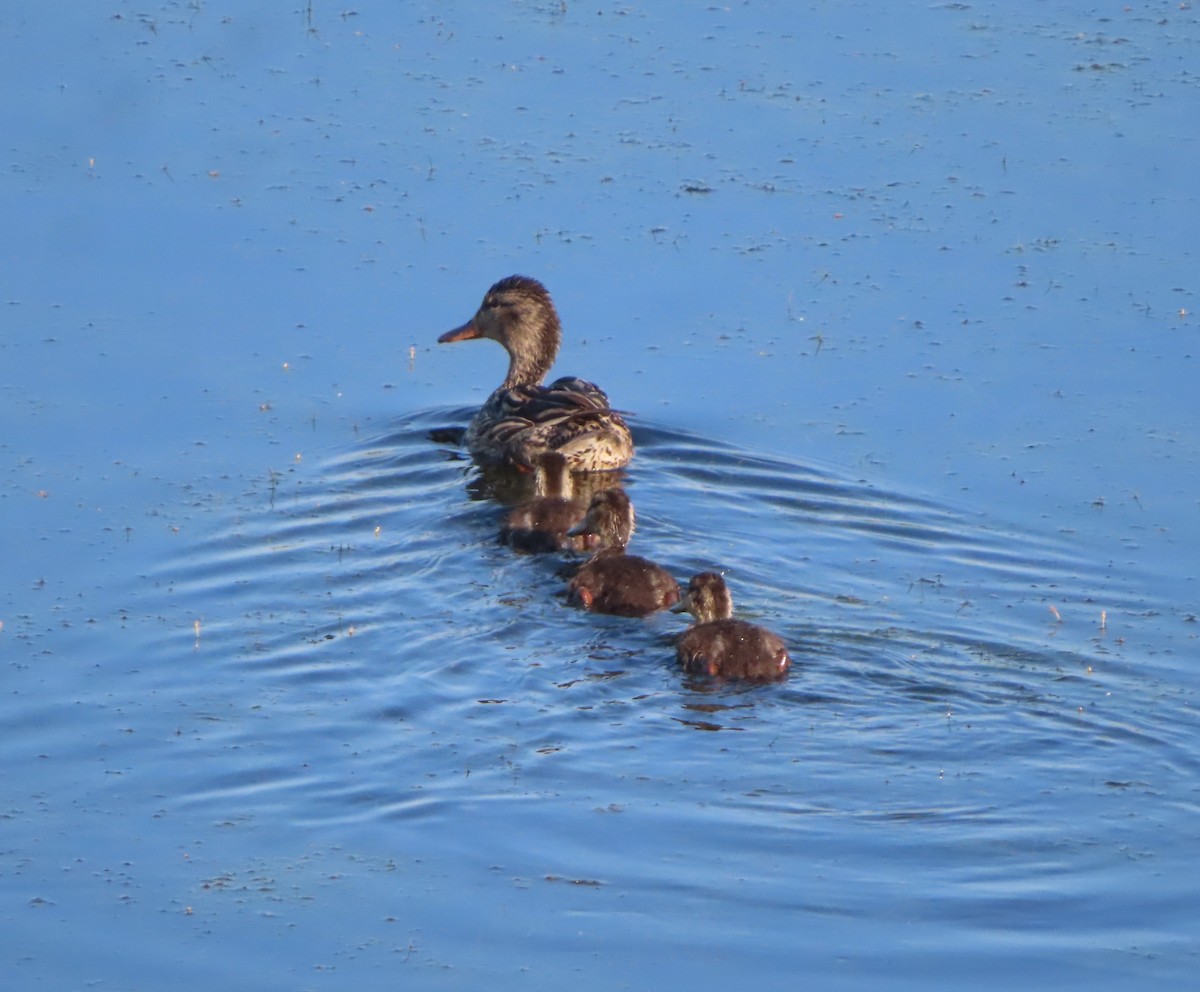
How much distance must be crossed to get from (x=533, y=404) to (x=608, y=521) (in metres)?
1.89

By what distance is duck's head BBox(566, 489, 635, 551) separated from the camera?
10.2 m

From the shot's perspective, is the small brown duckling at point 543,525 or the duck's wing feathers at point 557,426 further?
the duck's wing feathers at point 557,426

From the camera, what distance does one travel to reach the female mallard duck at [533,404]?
1152cm

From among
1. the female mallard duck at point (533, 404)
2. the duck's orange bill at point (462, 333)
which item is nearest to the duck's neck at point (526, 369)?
the female mallard duck at point (533, 404)

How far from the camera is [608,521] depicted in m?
10.2

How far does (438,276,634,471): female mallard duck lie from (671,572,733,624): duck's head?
7.80 feet

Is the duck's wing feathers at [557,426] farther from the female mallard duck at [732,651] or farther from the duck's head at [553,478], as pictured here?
the female mallard duck at [732,651]

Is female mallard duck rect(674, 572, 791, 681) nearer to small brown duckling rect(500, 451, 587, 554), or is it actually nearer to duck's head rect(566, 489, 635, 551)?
duck's head rect(566, 489, 635, 551)

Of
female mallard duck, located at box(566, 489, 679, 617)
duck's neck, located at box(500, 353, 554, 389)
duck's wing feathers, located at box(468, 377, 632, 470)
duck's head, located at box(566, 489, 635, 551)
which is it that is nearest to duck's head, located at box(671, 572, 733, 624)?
female mallard duck, located at box(566, 489, 679, 617)

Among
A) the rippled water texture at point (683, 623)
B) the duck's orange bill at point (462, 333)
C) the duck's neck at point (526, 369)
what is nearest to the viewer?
the rippled water texture at point (683, 623)

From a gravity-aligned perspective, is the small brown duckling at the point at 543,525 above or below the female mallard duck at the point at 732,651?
above

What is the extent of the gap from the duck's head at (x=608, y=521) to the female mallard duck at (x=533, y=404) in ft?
4.01

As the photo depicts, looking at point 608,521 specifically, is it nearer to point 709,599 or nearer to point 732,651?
point 709,599

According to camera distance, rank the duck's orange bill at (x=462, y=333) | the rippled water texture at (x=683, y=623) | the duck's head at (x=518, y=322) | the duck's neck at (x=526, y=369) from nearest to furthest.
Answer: the rippled water texture at (x=683, y=623) < the duck's head at (x=518, y=322) < the duck's orange bill at (x=462, y=333) < the duck's neck at (x=526, y=369)
